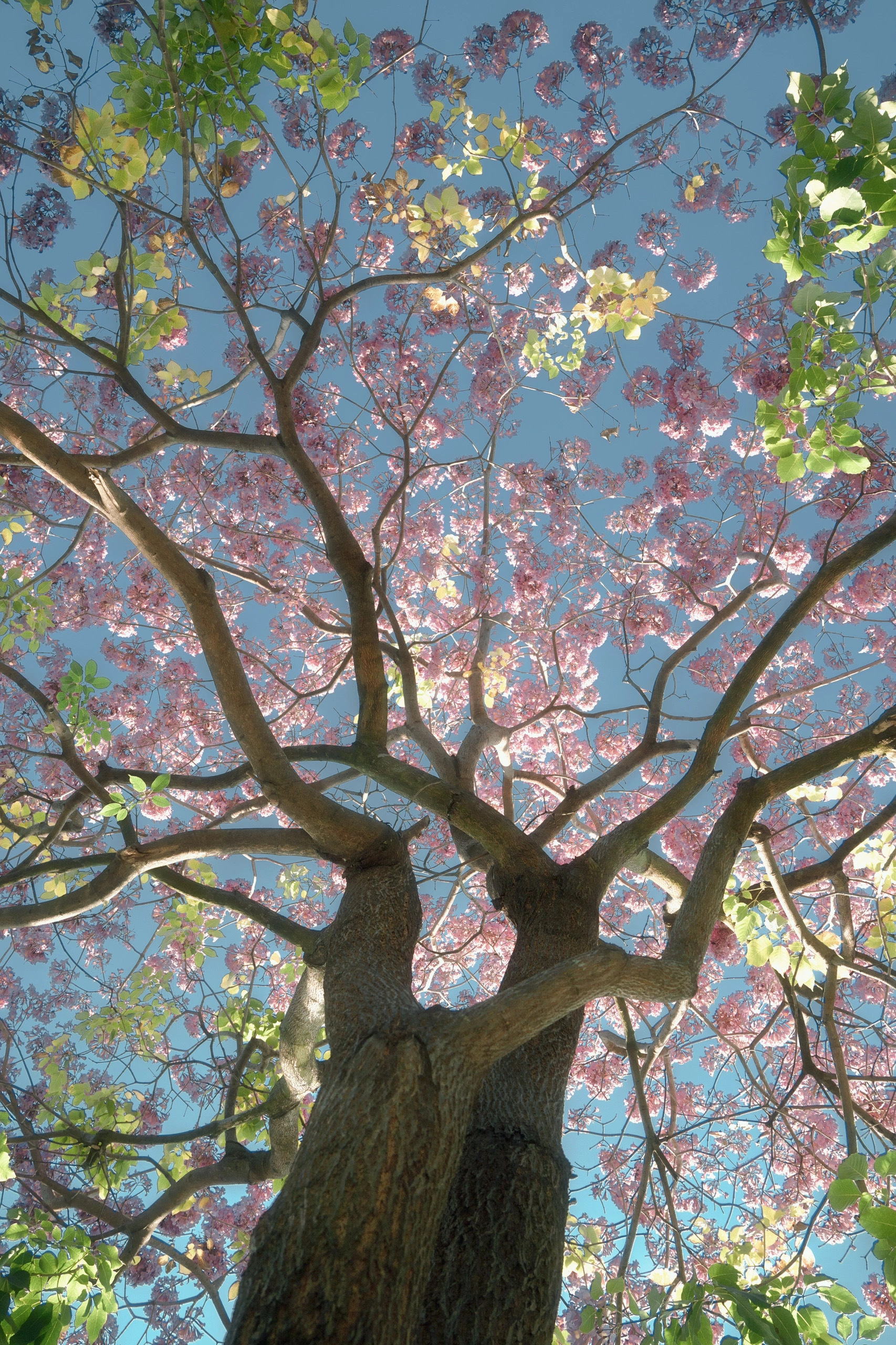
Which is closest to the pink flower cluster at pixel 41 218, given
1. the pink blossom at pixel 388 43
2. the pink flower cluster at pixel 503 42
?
the pink blossom at pixel 388 43

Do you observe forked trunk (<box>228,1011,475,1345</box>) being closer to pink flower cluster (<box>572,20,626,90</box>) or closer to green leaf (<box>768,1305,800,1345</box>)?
green leaf (<box>768,1305,800,1345</box>)

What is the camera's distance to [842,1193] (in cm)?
146

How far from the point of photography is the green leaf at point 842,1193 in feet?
4.80

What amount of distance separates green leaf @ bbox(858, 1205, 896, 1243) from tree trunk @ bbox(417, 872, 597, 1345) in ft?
2.91

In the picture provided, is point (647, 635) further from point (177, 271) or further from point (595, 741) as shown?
point (177, 271)

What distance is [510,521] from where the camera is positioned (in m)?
6.66

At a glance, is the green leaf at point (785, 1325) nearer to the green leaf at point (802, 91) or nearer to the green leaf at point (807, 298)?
the green leaf at point (807, 298)

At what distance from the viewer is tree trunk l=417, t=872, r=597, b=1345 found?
1792mm

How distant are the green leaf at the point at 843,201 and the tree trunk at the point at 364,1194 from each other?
208cm

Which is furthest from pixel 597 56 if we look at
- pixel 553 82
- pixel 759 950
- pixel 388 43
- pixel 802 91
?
pixel 759 950

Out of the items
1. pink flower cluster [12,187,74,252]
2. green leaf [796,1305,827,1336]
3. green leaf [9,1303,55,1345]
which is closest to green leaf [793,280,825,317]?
green leaf [796,1305,827,1336]

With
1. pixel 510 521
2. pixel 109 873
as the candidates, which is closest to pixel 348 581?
pixel 109 873

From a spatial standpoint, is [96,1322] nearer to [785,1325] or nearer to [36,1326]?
[36,1326]

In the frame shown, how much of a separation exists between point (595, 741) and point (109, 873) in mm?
4587
